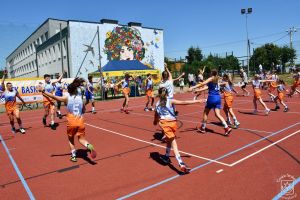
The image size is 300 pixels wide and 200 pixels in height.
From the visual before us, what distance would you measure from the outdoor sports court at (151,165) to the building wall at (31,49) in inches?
1425

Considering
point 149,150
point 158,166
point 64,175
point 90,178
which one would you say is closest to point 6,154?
point 64,175

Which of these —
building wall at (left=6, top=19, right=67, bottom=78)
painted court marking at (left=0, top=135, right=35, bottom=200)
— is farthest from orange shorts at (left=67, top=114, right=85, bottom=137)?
building wall at (left=6, top=19, right=67, bottom=78)

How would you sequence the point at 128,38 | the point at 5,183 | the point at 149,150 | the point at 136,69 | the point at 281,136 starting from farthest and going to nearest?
the point at 128,38
the point at 136,69
the point at 281,136
the point at 149,150
the point at 5,183

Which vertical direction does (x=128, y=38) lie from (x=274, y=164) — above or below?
above

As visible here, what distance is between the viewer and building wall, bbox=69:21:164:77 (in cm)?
3241

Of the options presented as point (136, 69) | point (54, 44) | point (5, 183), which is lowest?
point (5, 183)

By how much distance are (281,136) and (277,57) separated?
1802 inches

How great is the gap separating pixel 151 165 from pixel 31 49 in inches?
2290

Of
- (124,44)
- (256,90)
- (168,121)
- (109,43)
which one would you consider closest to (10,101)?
(168,121)

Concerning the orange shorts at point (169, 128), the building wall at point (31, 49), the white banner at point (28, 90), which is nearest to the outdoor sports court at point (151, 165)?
the orange shorts at point (169, 128)

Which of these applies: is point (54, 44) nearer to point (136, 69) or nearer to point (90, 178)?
point (136, 69)

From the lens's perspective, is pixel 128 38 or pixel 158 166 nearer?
pixel 158 166

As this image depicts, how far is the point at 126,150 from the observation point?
24.4ft

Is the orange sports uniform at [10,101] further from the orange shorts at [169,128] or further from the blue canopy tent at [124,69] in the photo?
the blue canopy tent at [124,69]
